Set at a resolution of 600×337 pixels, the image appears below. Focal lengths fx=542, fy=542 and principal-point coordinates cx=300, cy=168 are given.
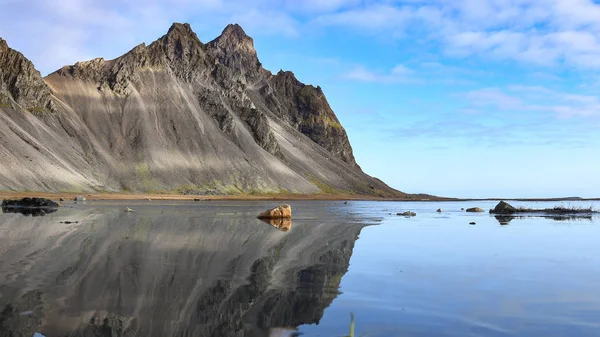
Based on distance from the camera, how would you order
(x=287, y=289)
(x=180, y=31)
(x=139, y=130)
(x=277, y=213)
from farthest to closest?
(x=180, y=31) < (x=139, y=130) < (x=277, y=213) < (x=287, y=289)

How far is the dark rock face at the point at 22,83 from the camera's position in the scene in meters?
131

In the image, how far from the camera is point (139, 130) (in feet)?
479

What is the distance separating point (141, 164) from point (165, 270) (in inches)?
4985

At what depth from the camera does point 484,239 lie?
97.5 ft

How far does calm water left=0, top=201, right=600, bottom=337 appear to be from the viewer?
32.3 ft

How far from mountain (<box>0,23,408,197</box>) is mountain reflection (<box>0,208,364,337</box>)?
86.7 m

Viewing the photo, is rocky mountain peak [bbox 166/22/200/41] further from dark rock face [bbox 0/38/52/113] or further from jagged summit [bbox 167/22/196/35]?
dark rock face [bbox 0/38/52/113]

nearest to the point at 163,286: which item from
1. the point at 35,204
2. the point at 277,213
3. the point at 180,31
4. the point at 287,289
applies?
the point at 287,289

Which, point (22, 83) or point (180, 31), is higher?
point (180, 31)

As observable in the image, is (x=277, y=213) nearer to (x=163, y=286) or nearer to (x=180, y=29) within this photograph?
(x=163, y=286)

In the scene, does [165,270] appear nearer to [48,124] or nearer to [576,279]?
[576,279]

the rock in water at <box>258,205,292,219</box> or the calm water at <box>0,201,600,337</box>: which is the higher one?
the rock in water at <box>258,205,292,219</box>

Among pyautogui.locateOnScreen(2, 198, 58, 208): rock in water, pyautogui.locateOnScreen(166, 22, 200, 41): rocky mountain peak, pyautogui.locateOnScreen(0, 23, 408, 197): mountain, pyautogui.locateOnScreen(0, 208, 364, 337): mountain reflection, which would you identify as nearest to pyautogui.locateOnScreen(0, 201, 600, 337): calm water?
pyautogui.locateOnScreen(0, 208, 364, 337): mountain reflection

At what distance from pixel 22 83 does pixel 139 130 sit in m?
30.1
